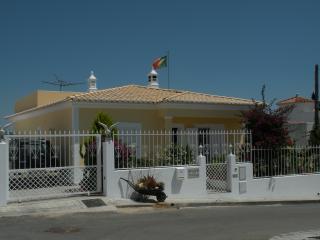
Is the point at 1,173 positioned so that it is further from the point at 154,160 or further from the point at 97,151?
the point at 154,160

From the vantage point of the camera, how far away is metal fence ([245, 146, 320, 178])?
18531 millimetres

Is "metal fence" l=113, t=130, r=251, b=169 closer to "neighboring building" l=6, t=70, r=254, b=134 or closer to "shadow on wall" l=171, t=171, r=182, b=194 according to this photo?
"shadow on wall" l=171, t=171, r=182, b=194

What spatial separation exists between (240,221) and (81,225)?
12.7ft

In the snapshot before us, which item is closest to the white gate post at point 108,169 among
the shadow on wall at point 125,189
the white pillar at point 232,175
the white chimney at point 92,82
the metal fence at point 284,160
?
the shadow on wall at point 125,189

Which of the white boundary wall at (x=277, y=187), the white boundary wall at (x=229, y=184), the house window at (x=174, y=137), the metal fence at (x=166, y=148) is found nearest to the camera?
the white boundary wall at (x=229, y=184)

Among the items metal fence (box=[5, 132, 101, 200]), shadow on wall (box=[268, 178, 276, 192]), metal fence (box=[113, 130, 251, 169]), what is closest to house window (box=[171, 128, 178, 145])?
metal fence (box=[113, 130, 251, 169])

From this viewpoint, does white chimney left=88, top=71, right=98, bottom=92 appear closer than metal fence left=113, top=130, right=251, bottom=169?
No

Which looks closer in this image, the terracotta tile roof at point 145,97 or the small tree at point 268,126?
the small tree at point 268,126

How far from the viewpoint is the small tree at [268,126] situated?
18766 millimetres

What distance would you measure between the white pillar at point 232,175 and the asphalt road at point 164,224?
2876mm

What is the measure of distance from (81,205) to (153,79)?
1348cm

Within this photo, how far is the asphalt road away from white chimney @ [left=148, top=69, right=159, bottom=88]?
12.5m

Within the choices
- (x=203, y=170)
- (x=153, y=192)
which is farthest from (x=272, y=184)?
(x=153, y=192)

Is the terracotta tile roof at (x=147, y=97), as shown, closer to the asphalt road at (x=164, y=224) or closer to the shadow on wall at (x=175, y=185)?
the shadow on wall at (x=175, y=185)
